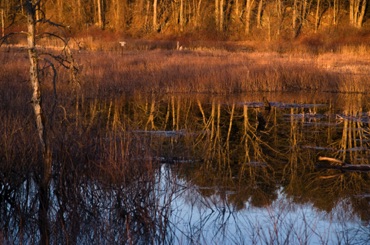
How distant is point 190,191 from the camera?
660cm

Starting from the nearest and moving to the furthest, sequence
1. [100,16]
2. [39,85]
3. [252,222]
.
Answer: [39,85], [252,222], [100,16]

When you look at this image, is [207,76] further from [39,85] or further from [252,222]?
[39,85]

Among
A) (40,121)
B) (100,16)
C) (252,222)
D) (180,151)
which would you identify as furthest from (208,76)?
(100,16)

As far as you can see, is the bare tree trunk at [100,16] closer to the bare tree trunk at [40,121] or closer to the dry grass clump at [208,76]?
the dry grass clump at [208,76]

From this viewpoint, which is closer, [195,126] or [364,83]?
[195,126]

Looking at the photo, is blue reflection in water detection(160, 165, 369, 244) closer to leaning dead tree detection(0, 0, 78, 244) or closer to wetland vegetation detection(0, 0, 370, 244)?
wetland vegetation detection(0, 0, 370, 244)

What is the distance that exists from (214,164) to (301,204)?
188 cm

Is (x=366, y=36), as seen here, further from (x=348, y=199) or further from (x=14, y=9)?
(x=14, y=9)

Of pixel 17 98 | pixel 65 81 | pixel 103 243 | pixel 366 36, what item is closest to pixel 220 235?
pixel 103 243

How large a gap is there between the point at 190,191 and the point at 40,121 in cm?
204

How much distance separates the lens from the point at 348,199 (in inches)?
267

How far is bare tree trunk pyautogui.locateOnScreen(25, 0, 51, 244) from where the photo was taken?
5062 mm

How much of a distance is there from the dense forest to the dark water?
2519cm

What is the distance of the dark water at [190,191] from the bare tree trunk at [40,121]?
0.05 metres
